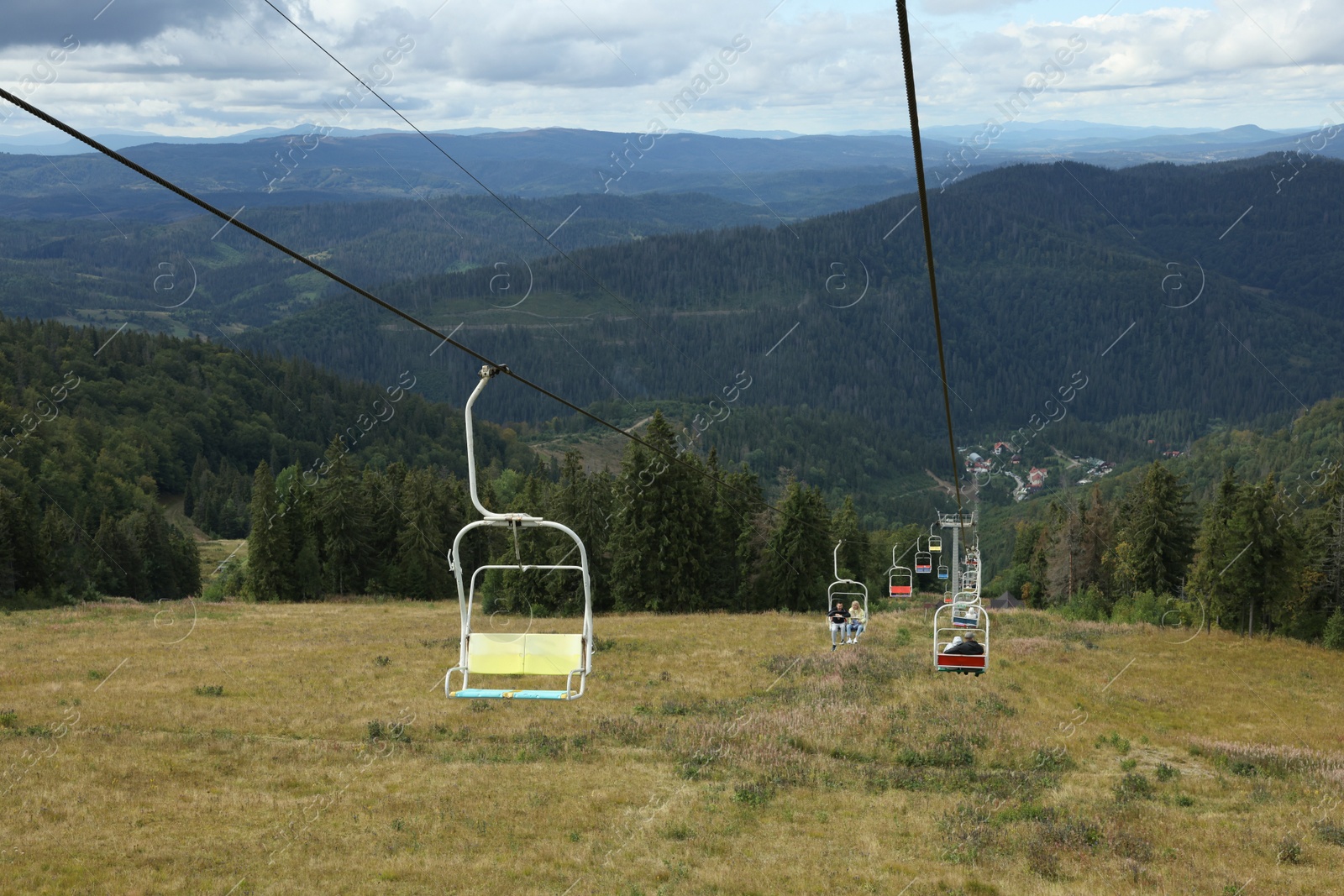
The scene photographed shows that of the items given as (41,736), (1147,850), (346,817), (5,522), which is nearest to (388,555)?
(5,522)

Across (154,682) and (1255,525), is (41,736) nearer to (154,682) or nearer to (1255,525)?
(154,682)

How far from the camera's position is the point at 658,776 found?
81.7 feet

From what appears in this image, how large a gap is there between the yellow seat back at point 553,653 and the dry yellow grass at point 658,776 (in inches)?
296

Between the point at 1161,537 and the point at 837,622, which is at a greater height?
the point at 837,622

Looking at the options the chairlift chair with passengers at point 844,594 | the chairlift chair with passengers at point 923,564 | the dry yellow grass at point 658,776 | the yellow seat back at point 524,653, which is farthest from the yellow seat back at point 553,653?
the chairlift chair with passengers at point 923,564

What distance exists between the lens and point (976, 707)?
31.8 m

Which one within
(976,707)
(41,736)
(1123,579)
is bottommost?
(1123,579)

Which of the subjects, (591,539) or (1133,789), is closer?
(1133,789)

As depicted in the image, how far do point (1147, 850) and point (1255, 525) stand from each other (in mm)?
47572

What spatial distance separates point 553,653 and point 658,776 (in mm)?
13493

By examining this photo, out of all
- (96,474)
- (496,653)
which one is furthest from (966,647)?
(96,474)

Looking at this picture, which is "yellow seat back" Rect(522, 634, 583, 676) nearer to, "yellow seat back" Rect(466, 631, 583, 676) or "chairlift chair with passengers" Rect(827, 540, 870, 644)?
"yellow seat back" Rect(466, 631, 583, 676)

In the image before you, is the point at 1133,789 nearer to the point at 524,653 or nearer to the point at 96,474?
the point at 524,653

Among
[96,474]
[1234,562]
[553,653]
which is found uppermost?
[553,653]
